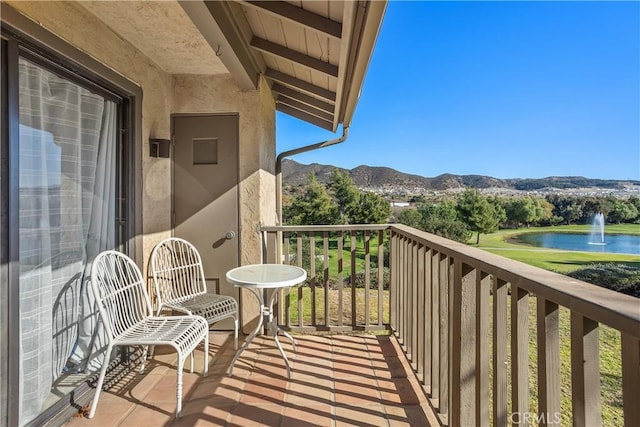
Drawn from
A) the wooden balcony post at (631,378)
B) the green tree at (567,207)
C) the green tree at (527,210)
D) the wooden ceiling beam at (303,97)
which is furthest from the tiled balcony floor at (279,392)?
the green tree at (527,210)

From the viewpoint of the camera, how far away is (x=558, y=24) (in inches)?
481

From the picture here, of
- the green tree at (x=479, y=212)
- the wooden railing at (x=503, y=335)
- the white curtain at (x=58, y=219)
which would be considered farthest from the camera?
the green tree at (x=479, y=212)

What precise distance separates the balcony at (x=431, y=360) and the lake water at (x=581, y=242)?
235 centimetres

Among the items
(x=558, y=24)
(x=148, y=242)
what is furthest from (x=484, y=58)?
(x=148, y=242)

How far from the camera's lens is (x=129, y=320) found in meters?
2.25

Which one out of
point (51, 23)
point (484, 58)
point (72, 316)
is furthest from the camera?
point (484, 58)

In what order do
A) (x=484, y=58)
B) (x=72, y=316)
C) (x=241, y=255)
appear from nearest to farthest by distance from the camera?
(x=72, y=316) < (x=241, y=255) < (x=484, y=58)

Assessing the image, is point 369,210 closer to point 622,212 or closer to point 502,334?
point 622,212

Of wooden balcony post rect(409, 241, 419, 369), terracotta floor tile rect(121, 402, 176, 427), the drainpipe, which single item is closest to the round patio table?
terracotta floor tile rect(121, 402, 176, 427)

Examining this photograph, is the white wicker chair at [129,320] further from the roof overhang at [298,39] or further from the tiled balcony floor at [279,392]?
the roof overhang at [298,39]

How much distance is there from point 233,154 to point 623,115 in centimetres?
1532

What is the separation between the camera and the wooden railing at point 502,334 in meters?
0.76

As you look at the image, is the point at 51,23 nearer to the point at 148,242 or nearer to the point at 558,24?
the point at 148,242

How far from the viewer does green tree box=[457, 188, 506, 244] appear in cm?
809
